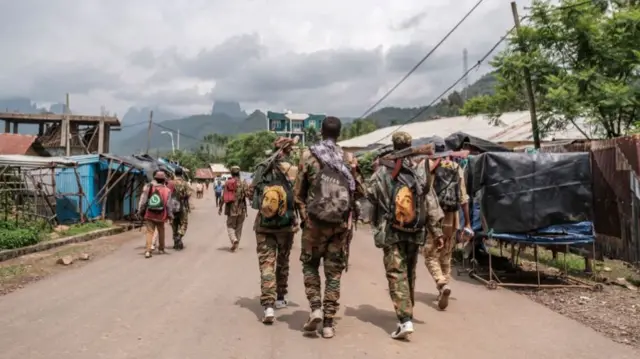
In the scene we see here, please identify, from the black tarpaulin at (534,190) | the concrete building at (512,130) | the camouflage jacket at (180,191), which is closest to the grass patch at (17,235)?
the camouflage jacket at (180,191)

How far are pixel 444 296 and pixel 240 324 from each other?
95.1 inches

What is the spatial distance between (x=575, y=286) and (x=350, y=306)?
11.5 ft

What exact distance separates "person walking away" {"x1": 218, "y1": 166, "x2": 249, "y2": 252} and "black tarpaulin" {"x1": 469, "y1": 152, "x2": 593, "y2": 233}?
18.4ft

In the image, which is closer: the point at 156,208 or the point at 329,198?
the point at 329,198

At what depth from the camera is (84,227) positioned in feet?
53.8

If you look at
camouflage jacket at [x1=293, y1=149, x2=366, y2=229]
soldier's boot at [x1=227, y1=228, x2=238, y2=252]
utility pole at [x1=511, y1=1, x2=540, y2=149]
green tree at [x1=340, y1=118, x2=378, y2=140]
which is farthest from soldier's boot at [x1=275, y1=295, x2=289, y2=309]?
green tree at [x1=340, y1=118, x2=378, y2=140]

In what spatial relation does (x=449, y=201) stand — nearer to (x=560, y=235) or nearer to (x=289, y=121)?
(x=560, y=235)

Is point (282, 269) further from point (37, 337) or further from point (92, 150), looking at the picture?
point (92, 150)

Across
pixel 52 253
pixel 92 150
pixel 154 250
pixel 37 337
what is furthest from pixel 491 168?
pixel 92 150

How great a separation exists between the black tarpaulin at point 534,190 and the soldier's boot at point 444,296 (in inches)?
86.7

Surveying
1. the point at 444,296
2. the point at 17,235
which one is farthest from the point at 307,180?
the point at 17,235

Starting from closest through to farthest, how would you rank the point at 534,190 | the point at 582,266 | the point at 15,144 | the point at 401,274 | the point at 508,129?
the point at 401,274, the point at 534,190, the point at 582,266, the point at 508,129, the point at 15,144

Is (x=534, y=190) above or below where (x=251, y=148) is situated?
below

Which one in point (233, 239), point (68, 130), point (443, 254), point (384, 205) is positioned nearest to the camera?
point (384, 205)
